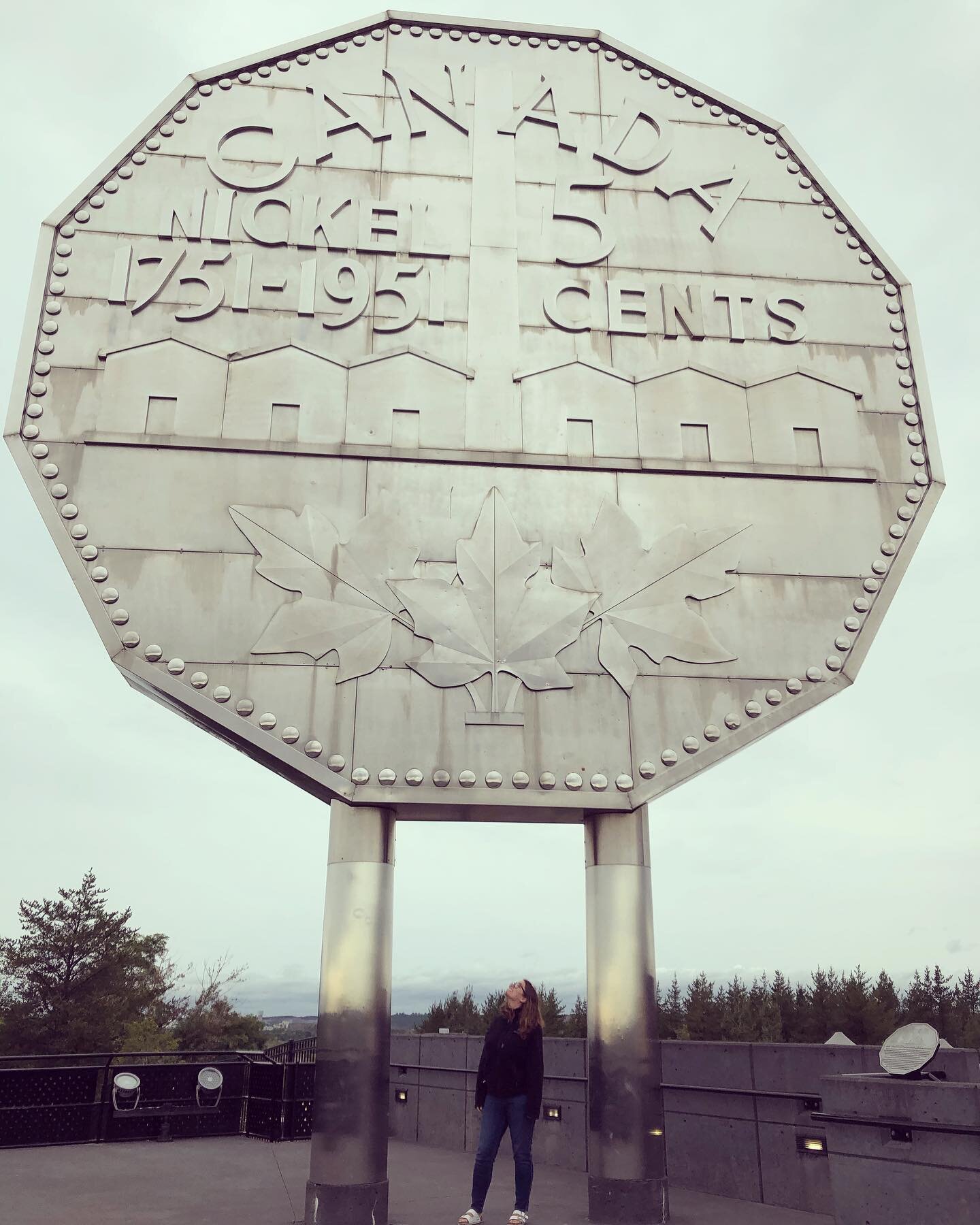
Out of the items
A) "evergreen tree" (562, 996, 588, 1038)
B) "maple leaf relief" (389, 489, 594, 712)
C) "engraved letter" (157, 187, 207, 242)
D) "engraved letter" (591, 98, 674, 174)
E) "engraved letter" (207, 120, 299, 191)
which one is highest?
"engraved letter" (591, 98, 674, 174)

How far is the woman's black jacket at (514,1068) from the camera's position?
21.9 feet

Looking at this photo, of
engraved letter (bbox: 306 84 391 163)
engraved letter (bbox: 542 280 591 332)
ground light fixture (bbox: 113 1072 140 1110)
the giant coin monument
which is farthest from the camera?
ground light fixture (bbox: 113 1072 140 1110)

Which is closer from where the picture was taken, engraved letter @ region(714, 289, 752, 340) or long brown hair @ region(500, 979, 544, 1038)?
long brown hair @ region(500, 979, 544, 1038)

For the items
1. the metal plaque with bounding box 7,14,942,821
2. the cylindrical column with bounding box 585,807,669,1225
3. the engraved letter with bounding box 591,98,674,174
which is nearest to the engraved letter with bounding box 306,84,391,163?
the metal plaque with bounding box 7,14,942,821

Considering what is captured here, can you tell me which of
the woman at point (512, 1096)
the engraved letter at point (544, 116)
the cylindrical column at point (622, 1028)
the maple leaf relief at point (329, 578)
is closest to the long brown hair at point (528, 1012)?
the woman at point (512, 1096)

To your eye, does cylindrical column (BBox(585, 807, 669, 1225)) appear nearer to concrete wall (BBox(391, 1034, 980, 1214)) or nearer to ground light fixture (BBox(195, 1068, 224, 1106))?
concrete wall (BBox(391, 1034, 980, 1214))

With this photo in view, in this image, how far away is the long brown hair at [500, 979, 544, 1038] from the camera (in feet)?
22.1

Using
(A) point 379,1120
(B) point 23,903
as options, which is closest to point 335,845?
(A) point 379,1120

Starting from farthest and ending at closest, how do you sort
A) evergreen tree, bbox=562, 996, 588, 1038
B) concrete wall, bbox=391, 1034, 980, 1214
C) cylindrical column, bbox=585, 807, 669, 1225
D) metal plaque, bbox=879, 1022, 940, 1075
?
evergreen tree, bbox=562, 996, 588, 1038
concrete wall, bbox=391, 1034, 980, 1214
cylindrical column, bbox=585, 807, 669, 1225
metal plaque, bbox=879, 1022, 940, 1075

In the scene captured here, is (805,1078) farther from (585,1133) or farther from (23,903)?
(23,903)

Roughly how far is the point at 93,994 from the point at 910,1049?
1821 inches

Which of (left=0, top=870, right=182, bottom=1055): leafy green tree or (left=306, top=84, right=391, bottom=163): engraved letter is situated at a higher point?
(left=306, top=84, right=391, bottom=163): engraved letter

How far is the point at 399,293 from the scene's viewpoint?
9133mm

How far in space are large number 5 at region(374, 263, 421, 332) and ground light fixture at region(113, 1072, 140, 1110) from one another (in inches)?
392
